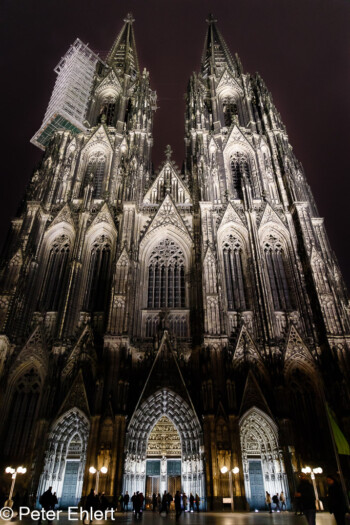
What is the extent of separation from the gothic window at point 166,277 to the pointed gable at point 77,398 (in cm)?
621

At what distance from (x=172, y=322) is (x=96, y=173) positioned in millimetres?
14792

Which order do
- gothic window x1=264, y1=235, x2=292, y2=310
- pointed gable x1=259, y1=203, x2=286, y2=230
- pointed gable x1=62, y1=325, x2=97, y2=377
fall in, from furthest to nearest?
pointed gable x1=259, y1=203, x2=286, y2=230 < gothic window x1=264, y1=235, x2=292, y2=310 < pointed gable x1=62, y1=325, x2=97, y2=377

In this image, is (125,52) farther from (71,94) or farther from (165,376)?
(165,376)

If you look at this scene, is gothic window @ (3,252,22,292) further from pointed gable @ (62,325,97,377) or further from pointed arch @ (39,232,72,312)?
pointed gable @ (62,325,97,377)

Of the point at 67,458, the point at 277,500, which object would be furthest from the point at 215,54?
the point at 277,500

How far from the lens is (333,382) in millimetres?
17641

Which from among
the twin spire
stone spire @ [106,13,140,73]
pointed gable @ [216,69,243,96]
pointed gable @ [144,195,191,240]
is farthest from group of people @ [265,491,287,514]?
stone spire @ [106,13,140,73]

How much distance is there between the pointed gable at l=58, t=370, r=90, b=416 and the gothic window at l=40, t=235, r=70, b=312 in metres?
5.46

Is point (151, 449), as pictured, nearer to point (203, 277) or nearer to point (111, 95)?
point (203, 277)

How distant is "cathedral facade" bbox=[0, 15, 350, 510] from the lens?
54.5 ft

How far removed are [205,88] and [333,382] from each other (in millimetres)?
30507

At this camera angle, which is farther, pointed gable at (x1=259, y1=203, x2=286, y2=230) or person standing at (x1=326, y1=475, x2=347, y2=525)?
pointed gable at (x1=259, y1=203, x2=286, y2=230)

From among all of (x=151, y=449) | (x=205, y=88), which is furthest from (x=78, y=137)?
(x=151, y=449)

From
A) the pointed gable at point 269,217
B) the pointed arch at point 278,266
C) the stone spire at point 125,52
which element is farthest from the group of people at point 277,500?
the stone spire at point 125,52
